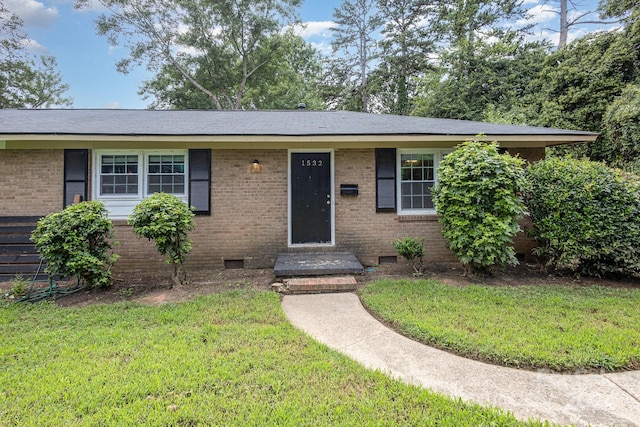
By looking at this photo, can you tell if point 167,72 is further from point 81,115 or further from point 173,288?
point 173,288

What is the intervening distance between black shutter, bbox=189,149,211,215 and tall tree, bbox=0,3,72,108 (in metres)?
23.0

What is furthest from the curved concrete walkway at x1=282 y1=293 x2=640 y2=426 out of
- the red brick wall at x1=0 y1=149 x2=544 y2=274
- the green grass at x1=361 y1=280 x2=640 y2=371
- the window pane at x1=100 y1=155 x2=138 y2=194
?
the window pane at x1=100 y1=155 x2=138 y2=194

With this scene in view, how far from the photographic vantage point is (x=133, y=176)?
20.0 feet

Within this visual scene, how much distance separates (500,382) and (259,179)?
509 centimetres

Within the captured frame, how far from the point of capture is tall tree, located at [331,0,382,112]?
21625 millimetres

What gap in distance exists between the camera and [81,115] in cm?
760

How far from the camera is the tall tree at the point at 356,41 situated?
2162cm

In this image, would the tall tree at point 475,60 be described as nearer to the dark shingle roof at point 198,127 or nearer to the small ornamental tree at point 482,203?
the dark shingle roof at point 198,127

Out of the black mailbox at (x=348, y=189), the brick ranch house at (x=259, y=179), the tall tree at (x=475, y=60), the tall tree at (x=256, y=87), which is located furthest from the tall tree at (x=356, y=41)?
the black mailbox at (x=348, y=189)

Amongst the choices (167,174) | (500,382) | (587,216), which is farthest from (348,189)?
(500,382)

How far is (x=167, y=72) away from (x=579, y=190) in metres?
22.6

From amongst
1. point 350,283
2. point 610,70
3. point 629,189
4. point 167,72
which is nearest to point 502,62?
point 610,70

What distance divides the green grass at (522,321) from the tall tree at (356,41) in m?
19.4

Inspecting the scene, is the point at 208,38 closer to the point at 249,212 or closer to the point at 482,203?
the point at 249,212
